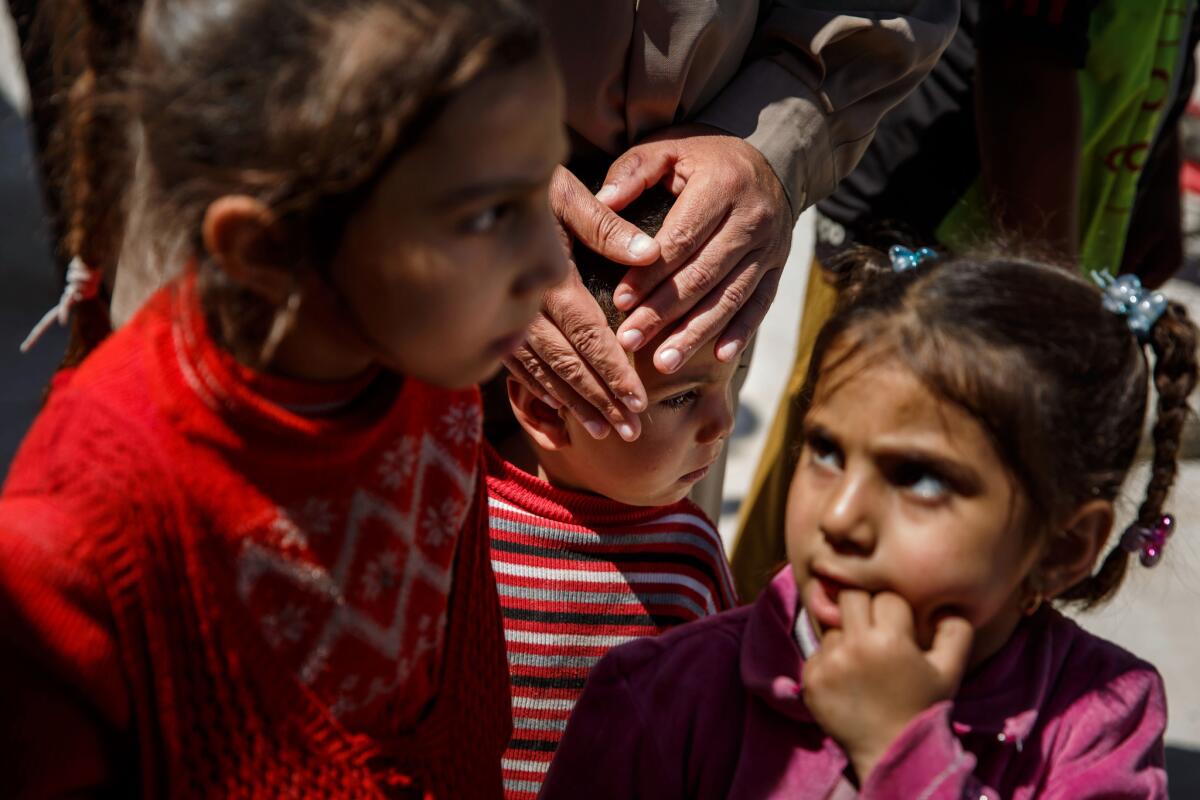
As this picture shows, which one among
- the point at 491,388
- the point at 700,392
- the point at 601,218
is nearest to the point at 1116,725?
the point at 700,392

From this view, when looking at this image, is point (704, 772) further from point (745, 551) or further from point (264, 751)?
point (745, 551)

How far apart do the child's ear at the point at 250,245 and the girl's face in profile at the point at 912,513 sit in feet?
1.92

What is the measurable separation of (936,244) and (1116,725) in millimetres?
1552

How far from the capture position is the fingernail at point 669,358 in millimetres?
1877

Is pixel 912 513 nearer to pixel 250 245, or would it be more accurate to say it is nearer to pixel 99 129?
pixel 250 245

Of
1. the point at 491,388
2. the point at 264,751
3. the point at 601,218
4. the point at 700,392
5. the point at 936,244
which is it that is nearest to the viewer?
the point at 264,751

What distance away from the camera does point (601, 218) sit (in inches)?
74.5

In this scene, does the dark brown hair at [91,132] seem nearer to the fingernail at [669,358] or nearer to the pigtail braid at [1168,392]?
the fingernail at [669,358]

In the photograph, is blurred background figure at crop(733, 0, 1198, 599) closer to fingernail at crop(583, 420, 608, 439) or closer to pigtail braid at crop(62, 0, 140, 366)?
fingernail at crop(583, 420, 608, 439)

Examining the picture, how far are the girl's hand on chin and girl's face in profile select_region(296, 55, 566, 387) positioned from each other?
1.51ft

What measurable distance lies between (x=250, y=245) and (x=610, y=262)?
866 millimetres

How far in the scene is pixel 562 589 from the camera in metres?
2.02

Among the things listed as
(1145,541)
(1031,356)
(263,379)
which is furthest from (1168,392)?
(263,379)

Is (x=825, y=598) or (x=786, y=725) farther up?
(x=825, y=598)
